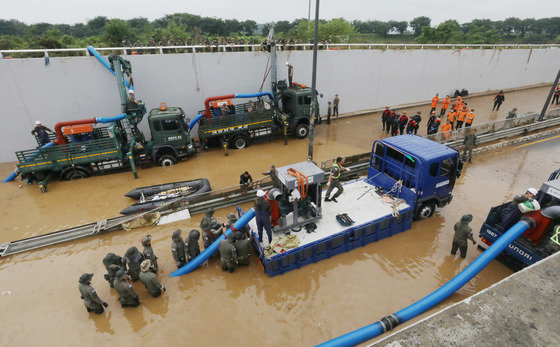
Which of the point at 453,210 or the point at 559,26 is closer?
the point at 453,210

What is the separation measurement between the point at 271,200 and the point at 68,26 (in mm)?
88339

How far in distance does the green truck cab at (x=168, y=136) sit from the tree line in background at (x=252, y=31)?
10.3 meters

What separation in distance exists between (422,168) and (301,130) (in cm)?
857

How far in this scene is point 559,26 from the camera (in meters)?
87.4

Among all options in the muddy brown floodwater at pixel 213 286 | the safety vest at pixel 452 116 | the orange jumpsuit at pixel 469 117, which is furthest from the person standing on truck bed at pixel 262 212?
the safety vest at pixel 452 116

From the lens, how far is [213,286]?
664cm

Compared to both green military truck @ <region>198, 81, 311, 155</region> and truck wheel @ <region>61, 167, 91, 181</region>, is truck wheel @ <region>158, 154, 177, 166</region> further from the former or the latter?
truck wheel @ <region>61, 167, 91, 181</region>

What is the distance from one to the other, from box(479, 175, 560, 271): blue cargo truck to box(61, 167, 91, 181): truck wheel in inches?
554

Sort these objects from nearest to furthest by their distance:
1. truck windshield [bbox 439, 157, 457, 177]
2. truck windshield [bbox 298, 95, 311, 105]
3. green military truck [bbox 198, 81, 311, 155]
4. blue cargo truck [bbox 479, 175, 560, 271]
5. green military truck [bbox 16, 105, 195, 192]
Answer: blue cargo truck [bbox 479, 175, 560, 271] < truck windshield [bbox 439, 157, 457, 177] < green military truck [bbox 16, 105, 195, 192] < green military truck [bbox 198, 81, 311, 155] < truck windshield [bbox 298, 95, 311, 105]

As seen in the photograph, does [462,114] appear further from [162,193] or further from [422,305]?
[162,193]

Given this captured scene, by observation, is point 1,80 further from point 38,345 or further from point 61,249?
point 38,345

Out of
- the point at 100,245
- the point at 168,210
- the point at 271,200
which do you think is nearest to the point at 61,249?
the point at 100,245

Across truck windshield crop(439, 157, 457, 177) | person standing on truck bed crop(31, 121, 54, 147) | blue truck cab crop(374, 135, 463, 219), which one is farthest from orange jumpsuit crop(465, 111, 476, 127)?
person standing on truck bed crop(31, 121, 54, 147)

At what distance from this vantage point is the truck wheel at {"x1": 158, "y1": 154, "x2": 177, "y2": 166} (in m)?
12.6
